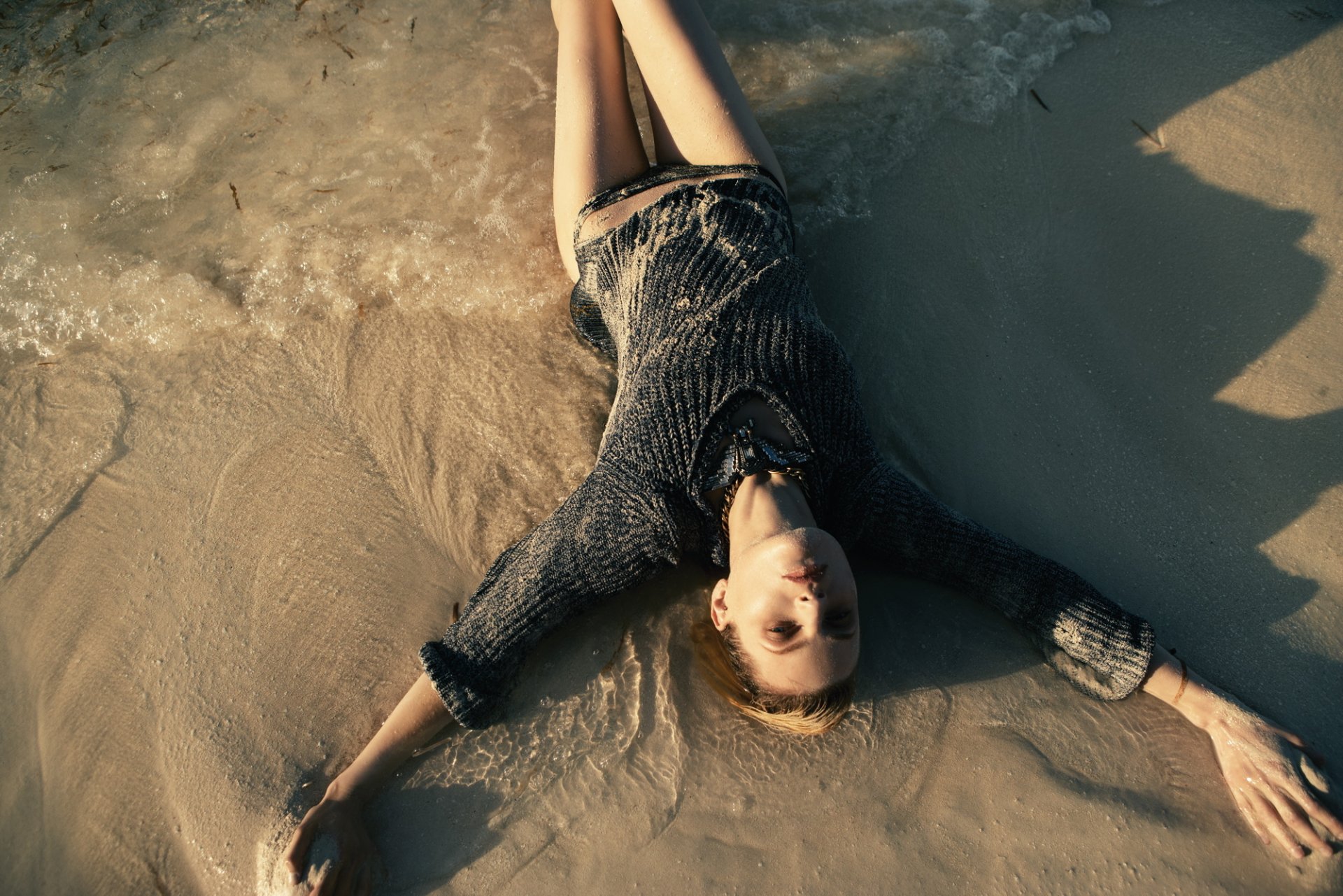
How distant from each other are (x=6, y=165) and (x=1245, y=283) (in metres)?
5.16

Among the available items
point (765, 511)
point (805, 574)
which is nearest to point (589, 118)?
point (765, 511)

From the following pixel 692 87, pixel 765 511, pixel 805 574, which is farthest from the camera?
pixel 692 87

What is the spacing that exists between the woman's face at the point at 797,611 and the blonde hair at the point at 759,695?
6 cm

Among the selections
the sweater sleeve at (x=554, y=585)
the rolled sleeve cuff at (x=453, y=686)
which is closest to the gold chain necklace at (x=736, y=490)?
the sweater sleeve at (x=554, y=585)

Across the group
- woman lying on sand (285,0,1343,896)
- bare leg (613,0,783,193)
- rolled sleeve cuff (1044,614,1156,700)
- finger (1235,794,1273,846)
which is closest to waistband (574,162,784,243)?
bare leg (613,0,783,193)

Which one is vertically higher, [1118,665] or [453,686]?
[453,686]

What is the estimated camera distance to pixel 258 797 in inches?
105

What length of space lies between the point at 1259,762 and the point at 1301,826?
0.19 meters

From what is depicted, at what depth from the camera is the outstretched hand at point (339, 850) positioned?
246 centimetres

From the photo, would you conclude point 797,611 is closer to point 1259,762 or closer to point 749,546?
point 749,546

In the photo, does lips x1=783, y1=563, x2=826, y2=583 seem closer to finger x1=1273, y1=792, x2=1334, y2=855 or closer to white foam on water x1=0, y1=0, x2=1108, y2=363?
finger x1=1273, y1=792, x2=1334, y2=855

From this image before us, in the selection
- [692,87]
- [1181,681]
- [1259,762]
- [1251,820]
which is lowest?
[1251,820]

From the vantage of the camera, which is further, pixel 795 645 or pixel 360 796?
pixel 360 796

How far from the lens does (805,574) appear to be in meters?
2.37
